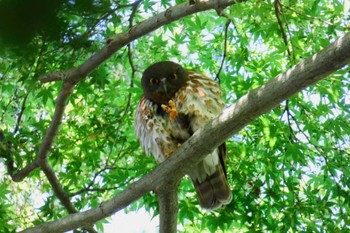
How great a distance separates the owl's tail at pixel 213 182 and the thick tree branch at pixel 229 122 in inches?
42.9

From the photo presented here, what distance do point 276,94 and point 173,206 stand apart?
57.1 inches

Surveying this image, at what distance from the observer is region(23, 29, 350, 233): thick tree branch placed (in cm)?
279

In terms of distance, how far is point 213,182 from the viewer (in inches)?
193

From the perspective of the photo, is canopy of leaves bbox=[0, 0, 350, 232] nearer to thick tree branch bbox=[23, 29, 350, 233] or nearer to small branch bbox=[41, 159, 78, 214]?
small branch bbox=[41, 159, 78, 214]

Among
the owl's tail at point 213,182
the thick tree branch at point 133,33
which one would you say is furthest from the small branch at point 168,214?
the thick tree branch at point 133,33

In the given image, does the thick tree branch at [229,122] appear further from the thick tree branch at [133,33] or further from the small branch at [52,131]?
the thick tree branch at [133,33]

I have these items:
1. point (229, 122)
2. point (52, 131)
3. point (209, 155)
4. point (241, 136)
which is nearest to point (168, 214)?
point (209, 155)

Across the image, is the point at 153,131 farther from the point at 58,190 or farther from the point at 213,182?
the point at 58,190

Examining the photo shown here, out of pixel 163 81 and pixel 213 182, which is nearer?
pixel 213 182

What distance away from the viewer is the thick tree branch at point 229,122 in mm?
2793

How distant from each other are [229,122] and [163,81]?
77.8 inches

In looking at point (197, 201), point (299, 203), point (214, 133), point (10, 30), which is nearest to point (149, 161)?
point (197, 201)

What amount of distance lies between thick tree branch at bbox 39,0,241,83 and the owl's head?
85 centimetres

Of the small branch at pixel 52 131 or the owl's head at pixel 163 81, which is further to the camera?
the owl's head at pixel 163 81
